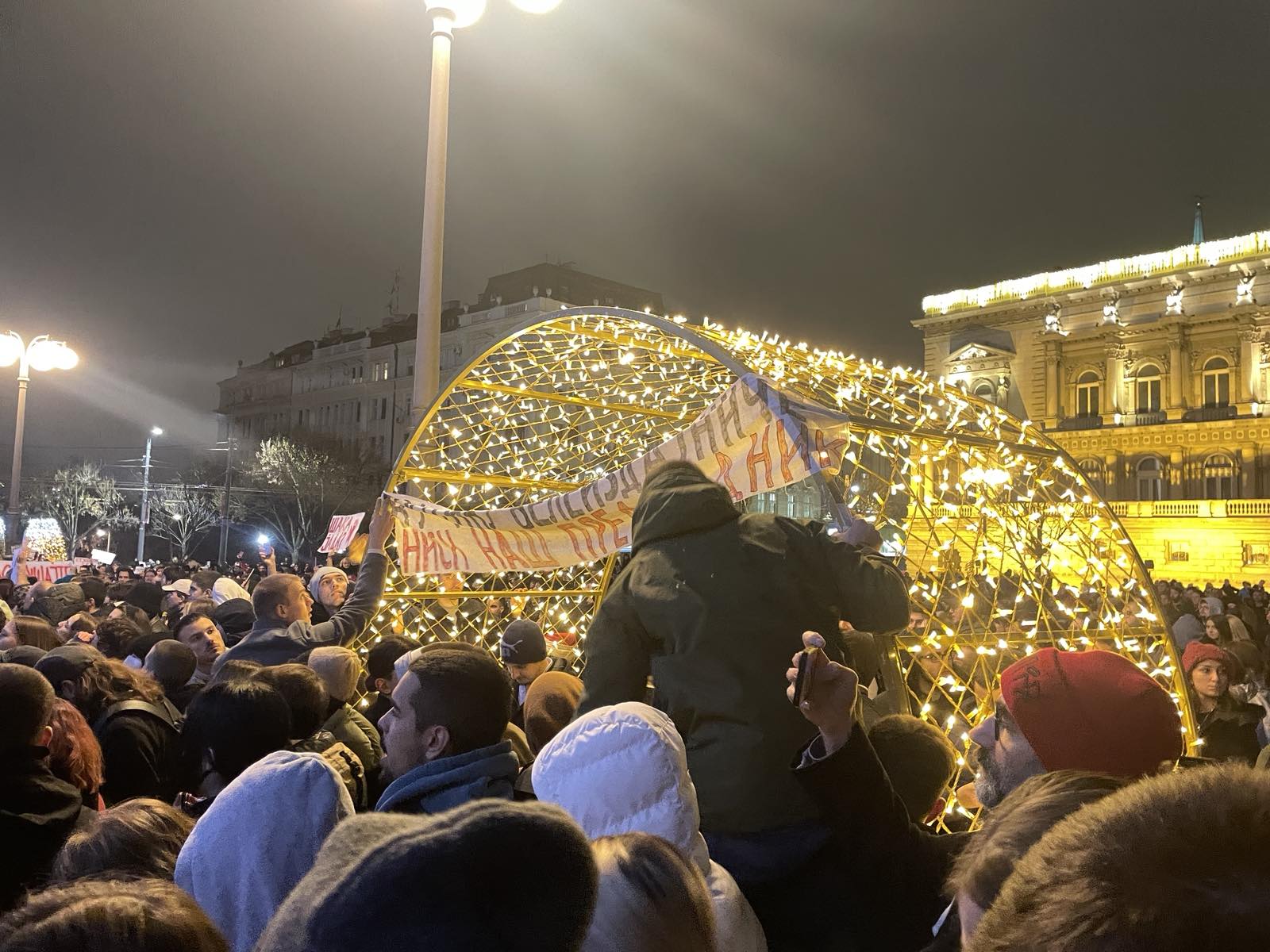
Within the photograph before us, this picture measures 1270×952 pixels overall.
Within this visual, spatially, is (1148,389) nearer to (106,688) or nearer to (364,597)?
(364,597)

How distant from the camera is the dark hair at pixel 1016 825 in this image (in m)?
1.51

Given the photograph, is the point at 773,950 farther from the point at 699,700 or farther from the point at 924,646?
the point at 924,646

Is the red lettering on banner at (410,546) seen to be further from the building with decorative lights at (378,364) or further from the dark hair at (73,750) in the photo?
the building with decorative lights at (378,364)

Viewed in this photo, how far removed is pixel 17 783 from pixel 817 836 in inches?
91.0

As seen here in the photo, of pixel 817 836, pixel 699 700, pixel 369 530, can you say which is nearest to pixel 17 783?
pixel 699 700

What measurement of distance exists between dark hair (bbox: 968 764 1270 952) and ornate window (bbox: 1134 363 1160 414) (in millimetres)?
46580

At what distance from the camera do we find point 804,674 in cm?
234

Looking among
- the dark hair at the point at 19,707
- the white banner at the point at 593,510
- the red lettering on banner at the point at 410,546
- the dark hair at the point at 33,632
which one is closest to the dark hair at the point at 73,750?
the dark hair at the point at 19,707

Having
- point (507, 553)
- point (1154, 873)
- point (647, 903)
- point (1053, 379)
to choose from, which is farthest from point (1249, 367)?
point (1154, 873)

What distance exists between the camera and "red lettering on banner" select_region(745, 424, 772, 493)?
5.65 meters

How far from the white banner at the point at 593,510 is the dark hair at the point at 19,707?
143 inches

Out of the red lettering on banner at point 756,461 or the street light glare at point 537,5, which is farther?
the street light glare at point 537,5

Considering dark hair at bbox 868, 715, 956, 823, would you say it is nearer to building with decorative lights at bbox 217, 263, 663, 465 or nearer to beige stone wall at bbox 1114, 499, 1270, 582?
beige stone wall at bbox 1114, 499, 1270, 582

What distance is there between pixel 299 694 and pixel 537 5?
6.44 m
